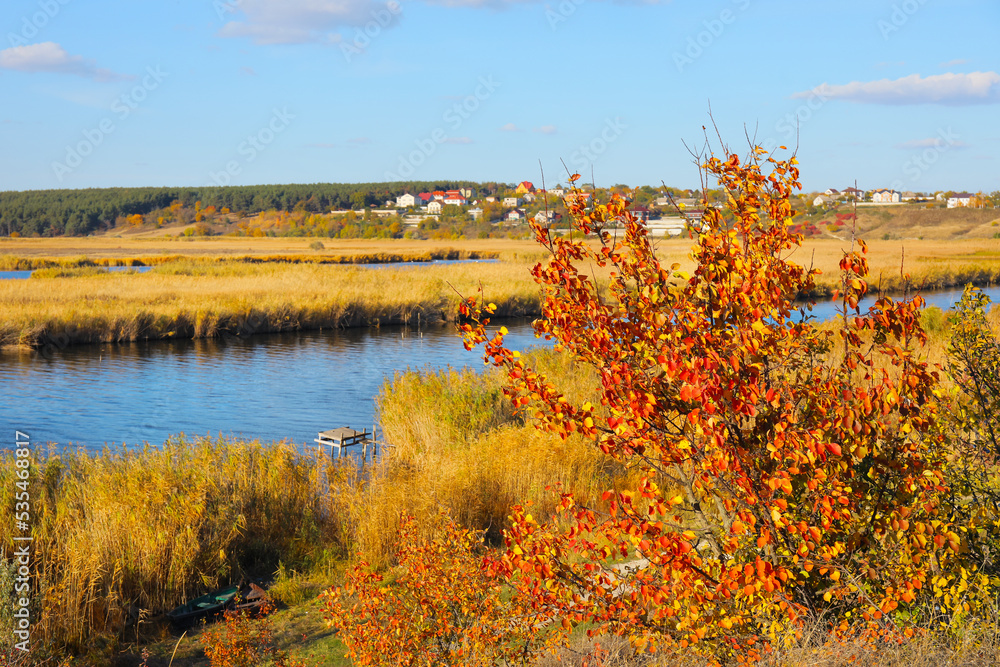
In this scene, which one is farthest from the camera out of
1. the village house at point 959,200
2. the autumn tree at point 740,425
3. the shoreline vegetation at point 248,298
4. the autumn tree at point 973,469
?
the village house at point 959,200

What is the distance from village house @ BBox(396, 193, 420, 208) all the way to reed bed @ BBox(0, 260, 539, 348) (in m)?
113

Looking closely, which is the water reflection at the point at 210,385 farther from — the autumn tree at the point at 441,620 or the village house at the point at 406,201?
the village house at the point at 406,201

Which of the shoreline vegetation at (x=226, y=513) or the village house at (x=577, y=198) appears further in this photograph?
the shoreline vegetation at (x=226, y=513)

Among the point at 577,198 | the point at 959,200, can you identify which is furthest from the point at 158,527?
the point at 959,200

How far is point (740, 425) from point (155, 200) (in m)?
165

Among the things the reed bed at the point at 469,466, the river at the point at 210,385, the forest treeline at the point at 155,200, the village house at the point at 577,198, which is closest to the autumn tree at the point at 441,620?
the village house at the point at 577,198

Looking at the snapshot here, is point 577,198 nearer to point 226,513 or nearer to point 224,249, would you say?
point 226,513

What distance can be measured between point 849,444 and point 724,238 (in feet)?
3.67

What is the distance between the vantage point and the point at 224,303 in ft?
109

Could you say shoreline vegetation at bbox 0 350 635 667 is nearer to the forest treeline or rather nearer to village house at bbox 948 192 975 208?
village house at bbox 948 192 975 208

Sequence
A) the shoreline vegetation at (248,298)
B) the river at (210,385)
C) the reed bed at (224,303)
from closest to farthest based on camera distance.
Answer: the river at (210,385) < the reed bed at (224,303) < the shoreline vegetation at (248,298)

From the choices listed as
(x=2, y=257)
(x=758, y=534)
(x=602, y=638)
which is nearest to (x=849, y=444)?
(x=758, y=534)

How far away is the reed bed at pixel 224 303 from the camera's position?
2894 cm

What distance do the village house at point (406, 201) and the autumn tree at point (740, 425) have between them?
157 meters
